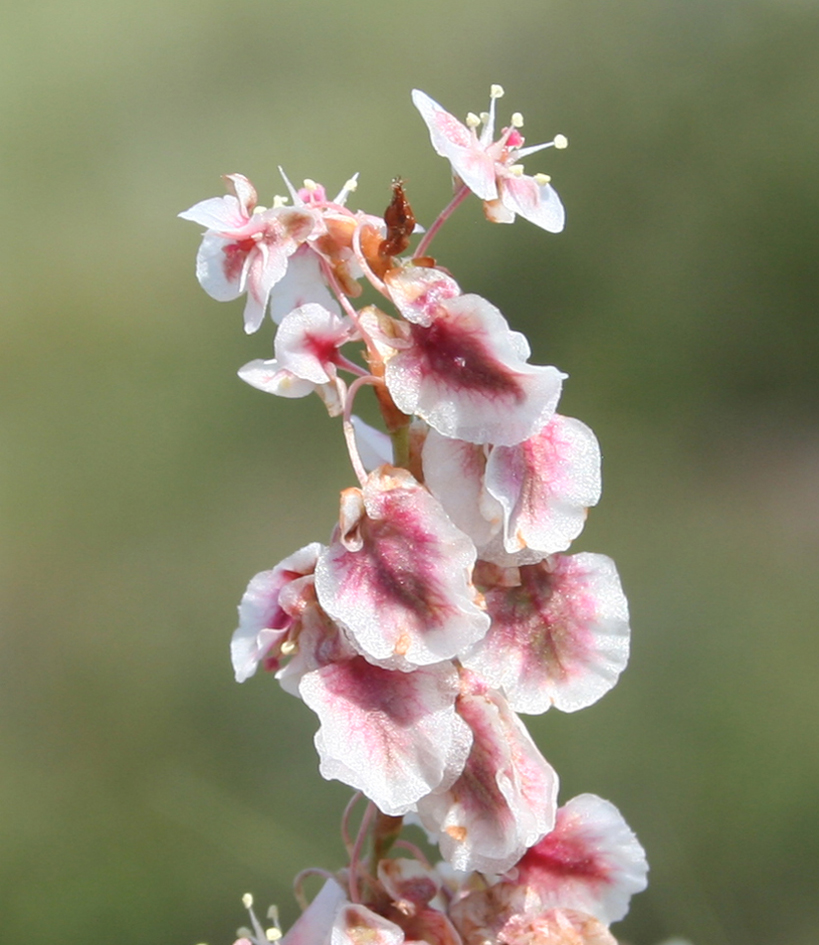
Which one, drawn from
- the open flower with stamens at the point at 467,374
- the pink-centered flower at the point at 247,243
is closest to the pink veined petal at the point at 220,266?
the pink-centered flower at the point at 247,243

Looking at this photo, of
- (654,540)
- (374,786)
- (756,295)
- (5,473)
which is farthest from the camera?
(756,295)

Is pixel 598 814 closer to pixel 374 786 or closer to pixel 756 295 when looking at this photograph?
pixel 374 786

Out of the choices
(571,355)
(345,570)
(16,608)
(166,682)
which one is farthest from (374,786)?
(571,355)

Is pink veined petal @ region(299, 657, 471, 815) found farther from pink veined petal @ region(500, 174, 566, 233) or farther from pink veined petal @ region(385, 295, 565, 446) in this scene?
pink veined petal @ region(500, 174, 566, 233)

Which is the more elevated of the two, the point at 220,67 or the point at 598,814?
the point at 220,67

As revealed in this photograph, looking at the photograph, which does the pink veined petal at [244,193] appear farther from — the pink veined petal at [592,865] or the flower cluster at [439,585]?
the pink veined petal at [592,865]

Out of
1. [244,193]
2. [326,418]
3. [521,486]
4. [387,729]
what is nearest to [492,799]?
[387,729]

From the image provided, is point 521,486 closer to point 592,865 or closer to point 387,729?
point 387,729
